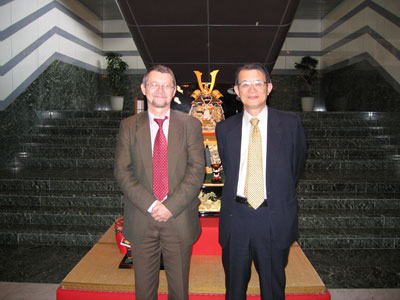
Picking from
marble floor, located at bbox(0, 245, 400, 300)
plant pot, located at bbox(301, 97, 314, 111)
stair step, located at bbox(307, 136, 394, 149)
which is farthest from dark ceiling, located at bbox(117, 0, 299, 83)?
plant pot, located at bbox(301, 97, 314, 111)

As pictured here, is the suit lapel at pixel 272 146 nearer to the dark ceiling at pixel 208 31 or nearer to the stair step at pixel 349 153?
the dark ceiling at pixel 208 31

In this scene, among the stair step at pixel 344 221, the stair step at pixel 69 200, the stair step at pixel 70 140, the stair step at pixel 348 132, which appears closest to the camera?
the stair step at pixel 344 221

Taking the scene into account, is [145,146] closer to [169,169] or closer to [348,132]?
[169,169]

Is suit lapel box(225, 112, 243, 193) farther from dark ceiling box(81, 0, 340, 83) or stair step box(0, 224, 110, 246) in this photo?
dark ceiling box(81, 0, 340, 83)

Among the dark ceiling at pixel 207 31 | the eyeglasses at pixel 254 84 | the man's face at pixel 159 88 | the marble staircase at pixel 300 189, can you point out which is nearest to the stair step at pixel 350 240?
the marble staircase at pixel 300 189

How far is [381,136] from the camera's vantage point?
5.85 metres

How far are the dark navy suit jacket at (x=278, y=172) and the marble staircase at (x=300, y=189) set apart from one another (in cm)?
210

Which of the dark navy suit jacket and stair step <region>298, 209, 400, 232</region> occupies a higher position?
the dark navy suit jacket

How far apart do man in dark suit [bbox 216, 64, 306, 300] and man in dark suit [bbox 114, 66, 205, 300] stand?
23 cm

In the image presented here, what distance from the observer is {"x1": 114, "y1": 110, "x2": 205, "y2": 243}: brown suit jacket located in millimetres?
1704

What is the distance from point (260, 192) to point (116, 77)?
9276mm

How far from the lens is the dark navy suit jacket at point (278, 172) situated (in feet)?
5.39

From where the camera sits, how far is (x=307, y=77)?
9.90 meters

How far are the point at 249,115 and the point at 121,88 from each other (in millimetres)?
9167
